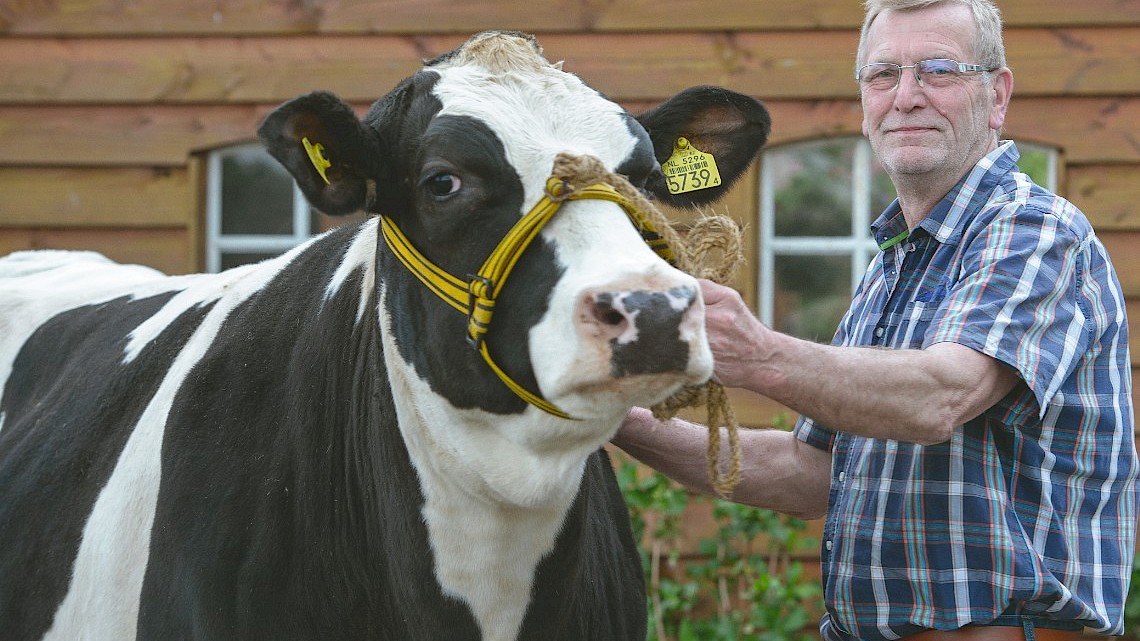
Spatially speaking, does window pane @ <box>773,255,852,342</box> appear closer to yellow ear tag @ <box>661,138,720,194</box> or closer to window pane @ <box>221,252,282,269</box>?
window pane @ <box>221,252,282,269</box>

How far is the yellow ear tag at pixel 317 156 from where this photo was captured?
2439 mm

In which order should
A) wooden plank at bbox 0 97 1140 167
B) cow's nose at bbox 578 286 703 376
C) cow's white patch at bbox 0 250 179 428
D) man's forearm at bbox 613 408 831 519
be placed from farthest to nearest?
wooden plank at bbox 0 97 1140 167 → cow's white patch at bbox 0 250 179 428 → man's forearm at bbox 613 408 831 519 → cow's nose at bbox 578 286 703 376

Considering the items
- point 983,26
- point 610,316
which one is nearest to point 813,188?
point 983,26

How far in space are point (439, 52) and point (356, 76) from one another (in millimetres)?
411

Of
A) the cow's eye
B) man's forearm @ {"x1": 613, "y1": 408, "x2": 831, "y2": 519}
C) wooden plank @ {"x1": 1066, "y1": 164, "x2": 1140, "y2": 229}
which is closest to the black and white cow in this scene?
the cow's eye

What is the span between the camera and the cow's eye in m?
2.33

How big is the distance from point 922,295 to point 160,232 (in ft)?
14.1

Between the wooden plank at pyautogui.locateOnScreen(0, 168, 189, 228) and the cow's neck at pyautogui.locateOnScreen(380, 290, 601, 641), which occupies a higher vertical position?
the wooden plank at pyautogui.locateOnScreen(0, 168, 189, 228)

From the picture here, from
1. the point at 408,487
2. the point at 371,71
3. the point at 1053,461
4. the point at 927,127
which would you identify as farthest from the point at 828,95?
the point at 408,487

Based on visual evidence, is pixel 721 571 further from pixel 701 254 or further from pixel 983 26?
pixel 701 254

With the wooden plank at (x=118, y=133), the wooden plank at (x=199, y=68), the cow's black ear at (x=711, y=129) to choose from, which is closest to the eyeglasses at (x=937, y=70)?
the cow's black ear at (x=711, y=129)

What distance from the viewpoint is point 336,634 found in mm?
2527

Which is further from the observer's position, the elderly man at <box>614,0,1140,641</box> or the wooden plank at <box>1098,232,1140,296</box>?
the wooden plank at <box>1098,232,1140,296</box>

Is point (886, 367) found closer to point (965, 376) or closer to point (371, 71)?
point (965, 376)
